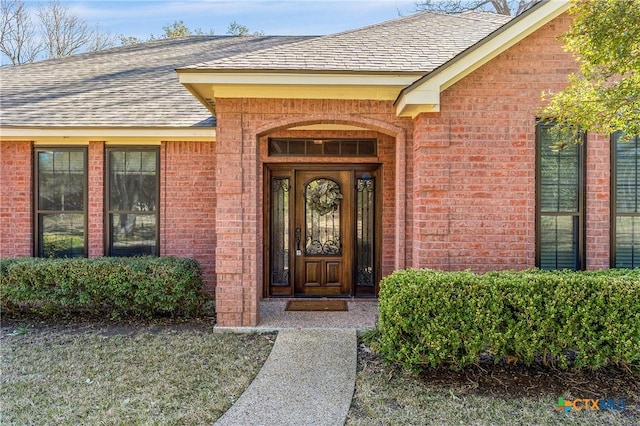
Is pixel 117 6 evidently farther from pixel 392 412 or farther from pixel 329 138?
pixel 392 412

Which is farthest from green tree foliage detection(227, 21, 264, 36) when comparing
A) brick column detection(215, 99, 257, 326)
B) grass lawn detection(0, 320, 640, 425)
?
grass lawn detection(0, 320, 640, 425)

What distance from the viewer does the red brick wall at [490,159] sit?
5.07 meters

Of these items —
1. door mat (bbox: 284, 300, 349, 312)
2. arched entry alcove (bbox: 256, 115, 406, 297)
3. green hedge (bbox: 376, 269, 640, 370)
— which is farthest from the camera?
arched entry alcove (bbox: 256, 115, 406, 297)

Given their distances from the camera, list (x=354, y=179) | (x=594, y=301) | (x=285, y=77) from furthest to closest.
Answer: (x=354, y=179)
(x=285, y=77)
(x=594, y=301)

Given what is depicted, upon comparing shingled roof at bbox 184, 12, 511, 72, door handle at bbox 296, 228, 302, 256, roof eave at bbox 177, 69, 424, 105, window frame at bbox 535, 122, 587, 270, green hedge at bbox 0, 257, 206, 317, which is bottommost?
green hedge at bbox 0, 257, 206, 317

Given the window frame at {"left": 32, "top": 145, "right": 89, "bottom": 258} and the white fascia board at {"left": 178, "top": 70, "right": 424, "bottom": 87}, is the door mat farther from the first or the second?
the window frame at {"left": 32, "top": 145, "right": 89, "bottom": 258}

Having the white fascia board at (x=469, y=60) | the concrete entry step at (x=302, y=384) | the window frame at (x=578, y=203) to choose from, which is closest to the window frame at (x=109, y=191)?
the concrete entry step at (x=302, y=384)

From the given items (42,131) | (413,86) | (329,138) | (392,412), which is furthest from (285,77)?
(42,131)

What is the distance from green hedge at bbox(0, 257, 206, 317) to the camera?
5.89 m

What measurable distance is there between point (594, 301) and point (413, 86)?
301cm

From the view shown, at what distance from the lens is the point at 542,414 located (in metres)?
3.51

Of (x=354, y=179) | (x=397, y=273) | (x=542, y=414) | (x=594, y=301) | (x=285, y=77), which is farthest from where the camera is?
(x=354, y=179)

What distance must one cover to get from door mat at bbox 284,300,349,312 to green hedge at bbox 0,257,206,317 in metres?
1.63

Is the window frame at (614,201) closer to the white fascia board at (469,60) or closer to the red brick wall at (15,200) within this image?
the white fascia board at (469,60)
